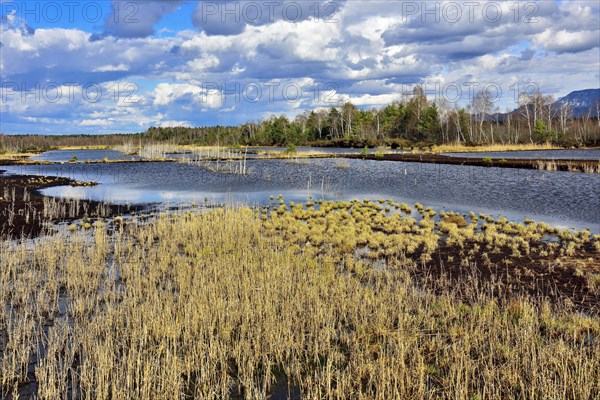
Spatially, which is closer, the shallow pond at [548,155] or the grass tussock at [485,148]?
the shallow pond at [548,155]

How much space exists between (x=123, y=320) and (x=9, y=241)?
13.6 meters

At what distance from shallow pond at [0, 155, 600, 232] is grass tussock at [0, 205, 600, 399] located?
55.9ft

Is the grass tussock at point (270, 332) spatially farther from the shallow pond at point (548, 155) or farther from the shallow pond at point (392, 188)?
the shallow pond at point (548, 155)

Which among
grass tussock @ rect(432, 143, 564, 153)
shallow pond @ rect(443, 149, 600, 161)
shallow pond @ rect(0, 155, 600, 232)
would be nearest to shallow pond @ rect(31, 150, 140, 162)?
shallow pond @ rect(0, 155, 600, 232)

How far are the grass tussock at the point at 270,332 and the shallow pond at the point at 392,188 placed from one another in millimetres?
17032

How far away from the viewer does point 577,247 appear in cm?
1988

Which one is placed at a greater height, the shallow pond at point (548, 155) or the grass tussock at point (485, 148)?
the grass tussock at point (485, 148)

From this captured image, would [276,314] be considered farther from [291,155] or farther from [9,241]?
[291,155]

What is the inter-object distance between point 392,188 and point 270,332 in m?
35.7

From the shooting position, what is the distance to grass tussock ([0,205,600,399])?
334 inches

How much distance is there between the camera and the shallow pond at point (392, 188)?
106 ft

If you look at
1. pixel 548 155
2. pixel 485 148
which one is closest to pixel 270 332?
pixel 548 155

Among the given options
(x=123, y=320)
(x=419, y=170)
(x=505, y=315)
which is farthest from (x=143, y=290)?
(x=419, y=170)

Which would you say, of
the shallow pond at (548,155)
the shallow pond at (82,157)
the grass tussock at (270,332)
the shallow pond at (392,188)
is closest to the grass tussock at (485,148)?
the shallow pond at (548,155)
